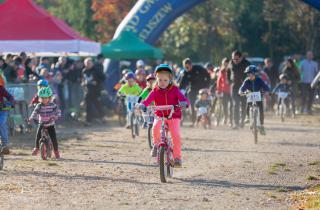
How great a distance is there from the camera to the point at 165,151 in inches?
566

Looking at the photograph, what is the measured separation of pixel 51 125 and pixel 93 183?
12.9ft

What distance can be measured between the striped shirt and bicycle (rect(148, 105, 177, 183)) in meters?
3.50

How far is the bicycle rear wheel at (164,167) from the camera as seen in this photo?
14.1 metres

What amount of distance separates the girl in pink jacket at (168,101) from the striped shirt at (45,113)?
3460 millimetres

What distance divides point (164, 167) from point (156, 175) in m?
0.92

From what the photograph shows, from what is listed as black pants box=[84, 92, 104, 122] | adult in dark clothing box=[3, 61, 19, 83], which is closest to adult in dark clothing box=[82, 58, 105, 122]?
black pants box=[84, 92, 104, 122]

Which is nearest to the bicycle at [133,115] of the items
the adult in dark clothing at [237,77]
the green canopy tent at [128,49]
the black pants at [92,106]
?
the adult in dark clothing at [237,77]

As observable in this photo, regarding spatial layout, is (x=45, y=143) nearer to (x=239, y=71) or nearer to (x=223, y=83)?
(x=239, y=71)

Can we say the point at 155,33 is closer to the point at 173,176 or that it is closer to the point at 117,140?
the point at 117,140

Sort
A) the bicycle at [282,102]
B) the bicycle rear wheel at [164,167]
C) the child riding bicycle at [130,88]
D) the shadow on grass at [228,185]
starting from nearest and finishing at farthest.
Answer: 1. the shadow on grass at [228,185]
2. the bicycle rear wheel at [164,167]
3. the child riding bicycle at [130,88]
4. the bicycle at [282,102]

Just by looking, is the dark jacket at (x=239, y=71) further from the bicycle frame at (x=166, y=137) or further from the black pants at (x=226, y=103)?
the bicycle frame at (x=166, y=137)

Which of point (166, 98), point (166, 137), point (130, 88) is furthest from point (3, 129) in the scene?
point (130, 88)

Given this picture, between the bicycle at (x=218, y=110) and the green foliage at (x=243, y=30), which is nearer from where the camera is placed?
the bicycle at (x=218, y=110)

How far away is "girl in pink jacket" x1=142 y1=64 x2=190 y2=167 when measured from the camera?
14.7 meters
